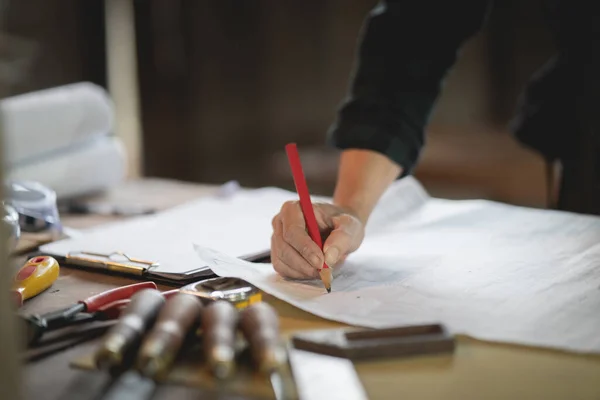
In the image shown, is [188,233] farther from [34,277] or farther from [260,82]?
[260,82]

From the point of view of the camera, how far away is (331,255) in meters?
0.81

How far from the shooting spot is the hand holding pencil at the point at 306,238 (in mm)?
808

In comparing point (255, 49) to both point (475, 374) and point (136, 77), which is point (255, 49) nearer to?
point (136, 77)

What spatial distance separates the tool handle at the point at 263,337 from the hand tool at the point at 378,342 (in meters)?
0.04

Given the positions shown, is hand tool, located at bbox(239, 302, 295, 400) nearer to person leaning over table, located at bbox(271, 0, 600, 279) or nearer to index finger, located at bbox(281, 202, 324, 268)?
index finger, located at bbox(281, 202, 324, 268)

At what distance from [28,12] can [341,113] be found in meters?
1.68

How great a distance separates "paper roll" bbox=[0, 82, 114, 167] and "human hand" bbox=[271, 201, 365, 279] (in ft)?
1.69

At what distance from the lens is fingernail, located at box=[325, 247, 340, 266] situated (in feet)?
2.65

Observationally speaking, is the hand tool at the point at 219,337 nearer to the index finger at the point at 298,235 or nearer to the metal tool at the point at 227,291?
the metal tool at the point at 227,291

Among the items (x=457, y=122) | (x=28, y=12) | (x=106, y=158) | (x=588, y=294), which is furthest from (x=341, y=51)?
(x=588, y=294)

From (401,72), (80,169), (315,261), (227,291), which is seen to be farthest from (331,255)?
(80,169)

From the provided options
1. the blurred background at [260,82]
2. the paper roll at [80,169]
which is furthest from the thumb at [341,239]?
the blurred background at [260,82]

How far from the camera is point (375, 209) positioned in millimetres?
1095

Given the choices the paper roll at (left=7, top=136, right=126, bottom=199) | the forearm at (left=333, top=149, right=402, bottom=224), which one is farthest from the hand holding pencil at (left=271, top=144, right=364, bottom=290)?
the paper roll at (left=7, top=136, right=126, bottom=199)
